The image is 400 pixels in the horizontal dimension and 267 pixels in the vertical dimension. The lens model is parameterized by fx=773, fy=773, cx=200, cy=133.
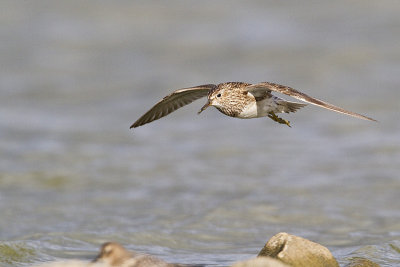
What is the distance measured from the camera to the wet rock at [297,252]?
6277 millimetres

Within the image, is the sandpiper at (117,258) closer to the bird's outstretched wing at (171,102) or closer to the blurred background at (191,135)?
the blurred background at (191,135)

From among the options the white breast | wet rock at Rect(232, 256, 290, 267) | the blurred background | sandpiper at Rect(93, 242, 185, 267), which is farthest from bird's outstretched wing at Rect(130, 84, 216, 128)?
wet rock at Rect(232, 256, 290, 267)

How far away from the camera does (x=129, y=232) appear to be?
376 inches

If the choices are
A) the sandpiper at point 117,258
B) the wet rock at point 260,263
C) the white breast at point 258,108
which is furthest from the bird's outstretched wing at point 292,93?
the sandpiper at point 117,258

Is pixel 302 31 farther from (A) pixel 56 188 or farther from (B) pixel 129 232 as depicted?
(B) pixel 129 232

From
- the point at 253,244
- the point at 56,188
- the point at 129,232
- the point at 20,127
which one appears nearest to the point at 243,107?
the point at 253,244

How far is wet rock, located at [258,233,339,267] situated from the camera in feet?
20.6

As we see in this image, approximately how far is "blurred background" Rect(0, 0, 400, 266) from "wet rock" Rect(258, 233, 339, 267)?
158cm

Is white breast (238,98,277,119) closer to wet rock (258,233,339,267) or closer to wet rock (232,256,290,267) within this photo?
wet rock (258,233,339,267)

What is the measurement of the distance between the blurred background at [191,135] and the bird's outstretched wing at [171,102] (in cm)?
150

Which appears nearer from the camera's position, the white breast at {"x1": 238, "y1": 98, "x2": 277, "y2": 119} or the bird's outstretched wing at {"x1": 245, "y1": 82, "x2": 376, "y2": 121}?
the bird's outstretched wing at {"x1": 245, "y1": 82, "x2": 376, "y2": 121}

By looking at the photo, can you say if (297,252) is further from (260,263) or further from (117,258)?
(117,258)

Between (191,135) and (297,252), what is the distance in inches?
306

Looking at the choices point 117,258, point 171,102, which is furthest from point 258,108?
point 117,258
